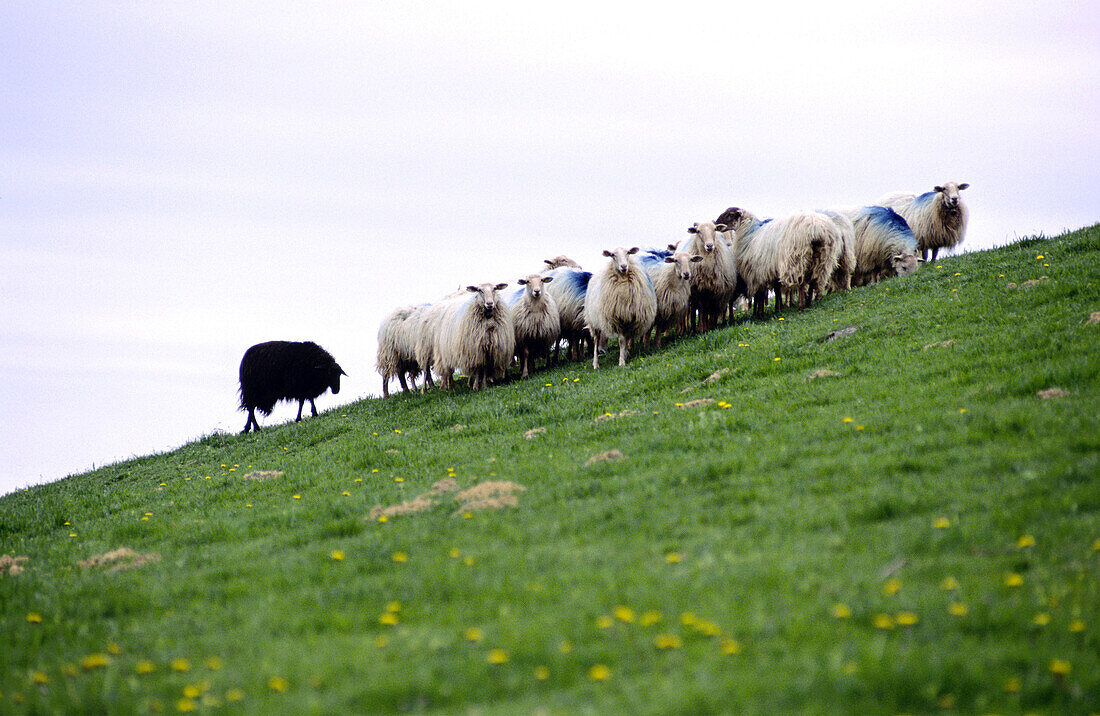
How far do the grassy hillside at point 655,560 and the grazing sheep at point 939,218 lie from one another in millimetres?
10108

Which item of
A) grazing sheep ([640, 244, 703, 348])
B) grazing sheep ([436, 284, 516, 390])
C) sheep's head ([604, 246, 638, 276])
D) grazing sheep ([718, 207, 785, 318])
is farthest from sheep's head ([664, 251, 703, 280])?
grazing sheep ([436, 284, 516, 390])

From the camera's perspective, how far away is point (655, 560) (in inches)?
253

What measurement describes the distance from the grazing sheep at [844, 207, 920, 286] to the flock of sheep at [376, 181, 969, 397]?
26mm

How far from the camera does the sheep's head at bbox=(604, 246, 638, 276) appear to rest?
17.7 m

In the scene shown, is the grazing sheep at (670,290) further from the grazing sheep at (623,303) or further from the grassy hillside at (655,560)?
the grassy hillside at (655,560)

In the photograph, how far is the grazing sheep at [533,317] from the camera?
1928 centimetres

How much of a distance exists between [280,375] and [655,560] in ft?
59.3

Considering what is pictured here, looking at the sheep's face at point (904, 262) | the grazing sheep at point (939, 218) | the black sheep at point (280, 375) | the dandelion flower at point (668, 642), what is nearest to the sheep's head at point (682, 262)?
the sheep's face at point (904, 262)

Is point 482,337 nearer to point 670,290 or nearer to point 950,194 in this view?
point 670,290

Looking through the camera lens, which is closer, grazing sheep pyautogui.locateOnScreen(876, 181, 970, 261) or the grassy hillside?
the grassy hillside

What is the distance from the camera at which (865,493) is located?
7281 millimetres

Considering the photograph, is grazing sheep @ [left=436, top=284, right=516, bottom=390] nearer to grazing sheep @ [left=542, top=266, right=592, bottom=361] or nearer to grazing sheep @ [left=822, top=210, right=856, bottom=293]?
grazing sheep @ [left=542, top=266, right=592, bottom=361]

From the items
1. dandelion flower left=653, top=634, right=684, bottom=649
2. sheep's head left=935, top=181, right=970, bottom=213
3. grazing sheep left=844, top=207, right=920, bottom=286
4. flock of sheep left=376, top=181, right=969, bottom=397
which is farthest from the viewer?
sheep's head left=935, top=181, right=970, bottom=213

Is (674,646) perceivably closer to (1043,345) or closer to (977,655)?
(977,655)
